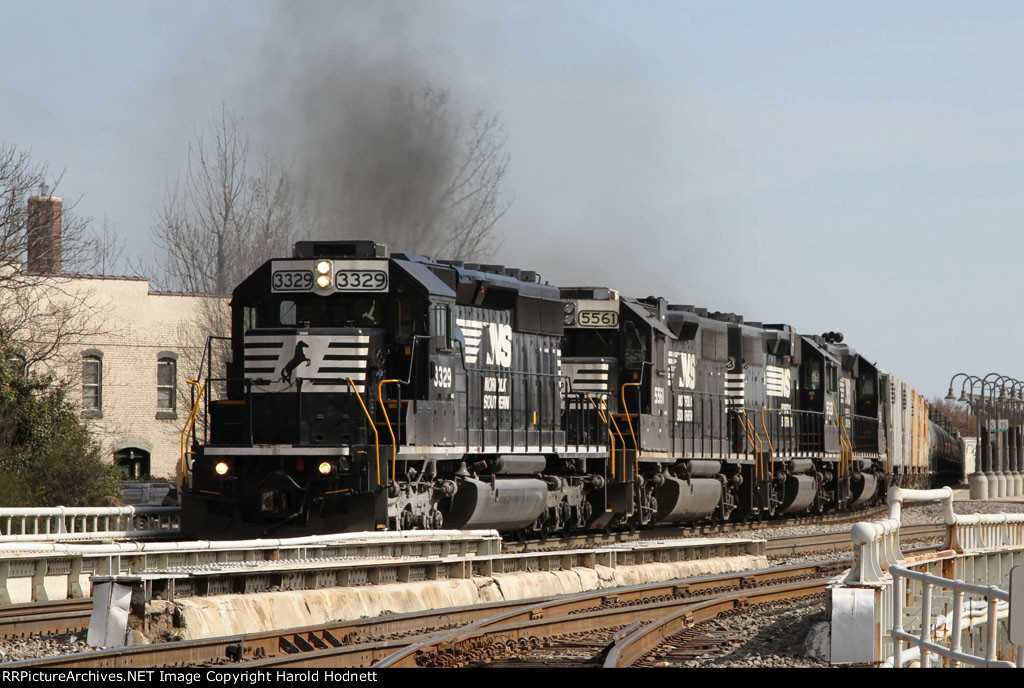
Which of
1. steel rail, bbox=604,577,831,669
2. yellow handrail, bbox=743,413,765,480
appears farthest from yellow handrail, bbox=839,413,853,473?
steel rail, bbox=604,577,831,669

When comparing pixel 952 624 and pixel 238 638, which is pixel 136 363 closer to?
pixel 238 638

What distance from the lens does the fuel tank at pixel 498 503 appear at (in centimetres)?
1745

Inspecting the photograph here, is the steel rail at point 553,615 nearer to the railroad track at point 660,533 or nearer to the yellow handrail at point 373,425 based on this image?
the yellow handrail at point 373,425

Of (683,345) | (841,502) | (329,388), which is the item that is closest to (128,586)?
(329,388)

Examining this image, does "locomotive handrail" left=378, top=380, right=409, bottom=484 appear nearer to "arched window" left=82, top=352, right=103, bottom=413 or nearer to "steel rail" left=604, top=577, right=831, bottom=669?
"steel rail" left=604, top=577, right=831, bottom=669

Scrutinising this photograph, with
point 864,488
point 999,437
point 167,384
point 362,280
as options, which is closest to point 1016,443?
point 999,437

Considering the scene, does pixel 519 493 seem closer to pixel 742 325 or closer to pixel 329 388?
pixel 329 388

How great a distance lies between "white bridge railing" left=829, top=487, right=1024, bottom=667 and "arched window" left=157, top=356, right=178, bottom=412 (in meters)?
27.5

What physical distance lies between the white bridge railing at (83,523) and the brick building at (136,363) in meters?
15.3

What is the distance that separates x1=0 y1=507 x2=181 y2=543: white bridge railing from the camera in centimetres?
1511

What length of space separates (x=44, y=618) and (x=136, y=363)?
2642 cm

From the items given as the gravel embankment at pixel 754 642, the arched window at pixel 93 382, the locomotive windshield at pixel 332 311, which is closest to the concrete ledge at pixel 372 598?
the gravel embankment at pixel 754 642

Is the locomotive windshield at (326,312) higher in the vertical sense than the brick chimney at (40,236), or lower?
lower

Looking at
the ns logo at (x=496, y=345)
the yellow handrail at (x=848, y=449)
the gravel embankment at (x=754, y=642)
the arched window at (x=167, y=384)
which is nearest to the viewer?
the gravel embankment at (x=754, y=642)
